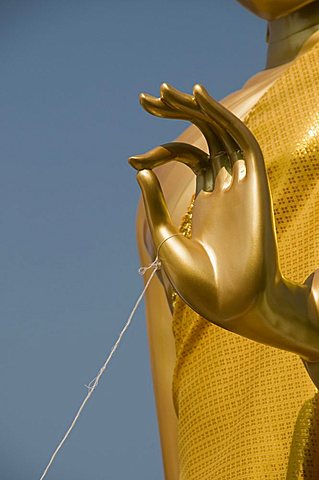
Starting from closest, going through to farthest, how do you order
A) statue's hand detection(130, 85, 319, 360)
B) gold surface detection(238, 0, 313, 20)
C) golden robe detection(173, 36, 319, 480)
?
statue's hand detection(130, 85, 319, 360) < golden robe detection(173, 36, 319, 480) < gold surface detection(238, 0, 313, 20)

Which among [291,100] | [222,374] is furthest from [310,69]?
[222,374]

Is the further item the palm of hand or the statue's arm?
the statue's arm

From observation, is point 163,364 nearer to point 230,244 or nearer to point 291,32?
point 291,32

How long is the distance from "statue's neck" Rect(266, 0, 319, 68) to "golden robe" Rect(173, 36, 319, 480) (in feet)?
0.18

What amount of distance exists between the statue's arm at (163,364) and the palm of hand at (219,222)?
380 mm

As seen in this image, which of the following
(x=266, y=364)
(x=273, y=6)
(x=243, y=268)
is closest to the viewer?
A: (x=243, y=268)

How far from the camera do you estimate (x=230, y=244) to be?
1.03 meters

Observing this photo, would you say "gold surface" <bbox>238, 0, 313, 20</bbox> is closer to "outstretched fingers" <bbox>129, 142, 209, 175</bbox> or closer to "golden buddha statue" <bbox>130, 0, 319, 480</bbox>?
"golden buddha statue" <bbox>130, 0, 319, 480</bbox>

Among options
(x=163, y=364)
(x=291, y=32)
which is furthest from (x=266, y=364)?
(x=291, y=32)

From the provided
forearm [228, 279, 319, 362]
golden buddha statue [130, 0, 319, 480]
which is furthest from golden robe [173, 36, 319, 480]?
forearm [228, 279, 319, 362]

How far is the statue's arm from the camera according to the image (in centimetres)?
144

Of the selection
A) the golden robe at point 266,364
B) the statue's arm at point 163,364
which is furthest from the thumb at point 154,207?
the statue's arm at point 163,364

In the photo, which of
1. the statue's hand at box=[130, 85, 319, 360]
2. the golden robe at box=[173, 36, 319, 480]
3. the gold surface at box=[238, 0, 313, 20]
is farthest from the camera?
the gold surface at box=[238, 0, 313, 20]

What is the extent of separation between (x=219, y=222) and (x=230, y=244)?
22 mm
